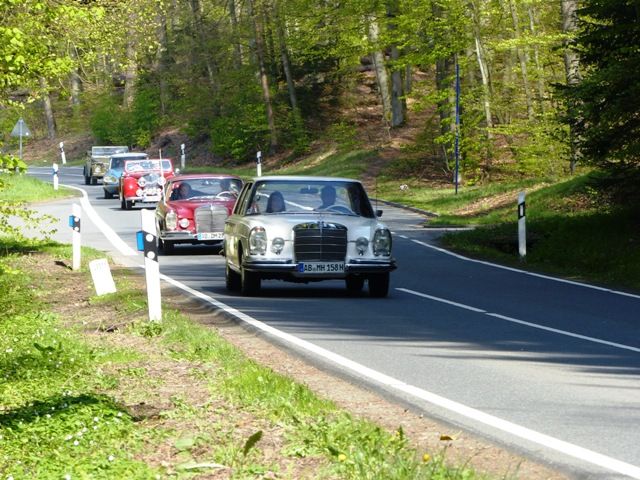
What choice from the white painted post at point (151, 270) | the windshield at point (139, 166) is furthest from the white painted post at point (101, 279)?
the windshield at point (139, 166)

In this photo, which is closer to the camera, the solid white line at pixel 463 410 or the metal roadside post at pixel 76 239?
the solid white line at pixel 463 410

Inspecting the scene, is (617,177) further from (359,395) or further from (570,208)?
(359,395)

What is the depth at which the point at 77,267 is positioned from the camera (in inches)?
900

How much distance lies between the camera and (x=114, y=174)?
1949 inches

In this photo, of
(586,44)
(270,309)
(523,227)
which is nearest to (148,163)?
(523,227)

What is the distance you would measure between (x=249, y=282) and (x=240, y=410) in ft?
30.7

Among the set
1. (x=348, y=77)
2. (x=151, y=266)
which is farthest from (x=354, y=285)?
(x=348, y=77)

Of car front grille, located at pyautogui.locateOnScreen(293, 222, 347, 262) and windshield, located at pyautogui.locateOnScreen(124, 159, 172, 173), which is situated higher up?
windshield, located at pyautogui.locateOnScreen(124, 159, 172, 173)

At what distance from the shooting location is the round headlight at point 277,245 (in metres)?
17.6

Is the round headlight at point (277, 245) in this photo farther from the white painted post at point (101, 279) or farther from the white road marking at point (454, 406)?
the white painted post at point (101, 279)

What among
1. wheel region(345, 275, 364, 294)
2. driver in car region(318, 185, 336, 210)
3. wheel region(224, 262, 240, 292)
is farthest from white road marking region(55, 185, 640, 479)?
wheel region(345, 275, 364, 294)

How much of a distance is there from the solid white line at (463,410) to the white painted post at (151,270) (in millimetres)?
1086

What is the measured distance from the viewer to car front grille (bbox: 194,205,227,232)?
26297 millimetres

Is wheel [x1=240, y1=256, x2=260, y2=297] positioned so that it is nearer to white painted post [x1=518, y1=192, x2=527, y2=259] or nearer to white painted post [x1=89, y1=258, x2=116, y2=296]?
white painted post [x1=89, y1=258, x2=116, y2=296]
